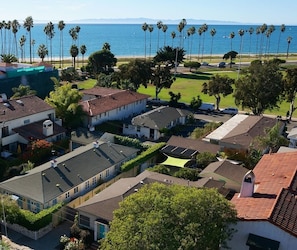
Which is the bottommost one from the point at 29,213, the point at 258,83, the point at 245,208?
the point at 29,213

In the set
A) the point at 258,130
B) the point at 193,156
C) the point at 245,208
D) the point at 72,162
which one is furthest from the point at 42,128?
the point at 245,208

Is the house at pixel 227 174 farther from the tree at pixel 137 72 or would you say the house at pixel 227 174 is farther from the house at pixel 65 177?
the tree at pixel 137 72

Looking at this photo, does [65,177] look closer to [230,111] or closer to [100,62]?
[230,111]

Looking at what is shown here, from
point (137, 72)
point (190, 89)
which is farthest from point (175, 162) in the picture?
point (190, 89)

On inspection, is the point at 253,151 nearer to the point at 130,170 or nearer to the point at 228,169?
the point at 228,169

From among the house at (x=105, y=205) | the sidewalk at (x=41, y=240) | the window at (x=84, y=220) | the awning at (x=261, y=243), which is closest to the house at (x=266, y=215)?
the awning at (x=261, y=243)
